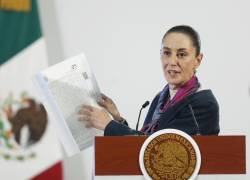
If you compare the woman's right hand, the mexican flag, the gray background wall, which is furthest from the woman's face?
the mexican flag

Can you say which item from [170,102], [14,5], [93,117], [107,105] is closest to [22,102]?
[14,5]

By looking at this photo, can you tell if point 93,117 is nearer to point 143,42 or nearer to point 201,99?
point 201,99

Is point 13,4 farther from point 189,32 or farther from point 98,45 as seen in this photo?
point 189,32

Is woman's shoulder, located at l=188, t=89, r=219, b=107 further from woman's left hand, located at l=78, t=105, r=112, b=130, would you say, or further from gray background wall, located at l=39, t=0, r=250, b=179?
gray background wall, located at l=39, t=0, r=250, b=179

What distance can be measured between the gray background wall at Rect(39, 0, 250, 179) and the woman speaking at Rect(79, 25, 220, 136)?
1.17 m

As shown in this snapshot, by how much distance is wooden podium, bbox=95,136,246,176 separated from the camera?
1493 mm

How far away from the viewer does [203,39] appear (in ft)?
9.62

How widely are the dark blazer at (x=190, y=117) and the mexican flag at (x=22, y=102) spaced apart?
1281mm

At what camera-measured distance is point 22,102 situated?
2826 mm

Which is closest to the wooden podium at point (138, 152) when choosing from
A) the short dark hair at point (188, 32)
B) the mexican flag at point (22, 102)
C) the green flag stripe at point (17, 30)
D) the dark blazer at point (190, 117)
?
the dark blazer at point (190, 117)

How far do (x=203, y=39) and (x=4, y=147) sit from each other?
153cm

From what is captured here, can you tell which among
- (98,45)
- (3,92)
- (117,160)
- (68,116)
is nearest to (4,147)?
(3,92)

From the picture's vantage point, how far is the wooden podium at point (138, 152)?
1493 mm

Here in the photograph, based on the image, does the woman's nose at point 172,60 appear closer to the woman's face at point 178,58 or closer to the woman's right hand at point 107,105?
the woman's face at point 178,58
